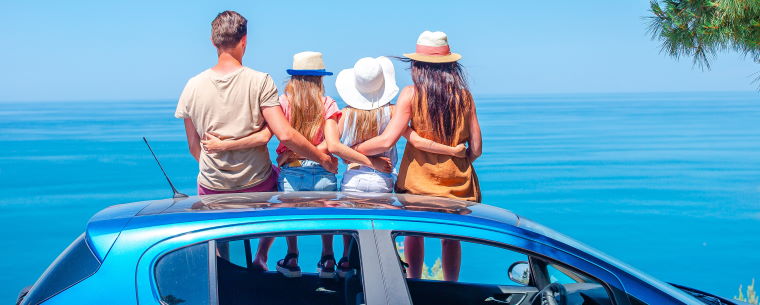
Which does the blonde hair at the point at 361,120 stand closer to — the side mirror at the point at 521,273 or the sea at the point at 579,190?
the side mirror at the point at 521,273

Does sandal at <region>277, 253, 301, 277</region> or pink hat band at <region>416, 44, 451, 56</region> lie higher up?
pink hat band at <region>416, 44, 451, 56</region>

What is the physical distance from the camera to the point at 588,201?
3334 cm

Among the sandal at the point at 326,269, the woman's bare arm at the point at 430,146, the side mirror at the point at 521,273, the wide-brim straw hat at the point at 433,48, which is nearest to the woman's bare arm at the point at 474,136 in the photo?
the woman's bare arm at the point at 430,146

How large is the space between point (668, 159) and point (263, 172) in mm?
51003

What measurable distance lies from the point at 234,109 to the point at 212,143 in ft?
0.82

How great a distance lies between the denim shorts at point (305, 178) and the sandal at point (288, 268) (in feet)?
Answer: 4.45

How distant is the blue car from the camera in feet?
9.67

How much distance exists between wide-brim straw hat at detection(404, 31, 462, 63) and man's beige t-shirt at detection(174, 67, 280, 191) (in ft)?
3.23

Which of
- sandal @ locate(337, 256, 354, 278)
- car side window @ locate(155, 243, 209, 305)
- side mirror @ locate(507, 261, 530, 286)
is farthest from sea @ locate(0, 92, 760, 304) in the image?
car side window @ locate(155, 243, 209, 305)

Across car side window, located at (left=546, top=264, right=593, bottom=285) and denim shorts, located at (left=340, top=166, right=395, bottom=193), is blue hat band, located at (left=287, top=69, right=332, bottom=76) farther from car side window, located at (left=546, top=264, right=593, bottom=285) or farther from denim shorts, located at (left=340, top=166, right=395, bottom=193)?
car side window, located at (left=546, top=264, right=593, bottom=285)

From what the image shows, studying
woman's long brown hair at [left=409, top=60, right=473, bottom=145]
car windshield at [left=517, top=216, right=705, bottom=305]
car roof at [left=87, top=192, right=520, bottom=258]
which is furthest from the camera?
woman's long brown hair at [left=409, top=60, right=473, bottom=145]

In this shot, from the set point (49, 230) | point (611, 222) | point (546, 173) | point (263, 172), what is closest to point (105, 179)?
point (49, 230)

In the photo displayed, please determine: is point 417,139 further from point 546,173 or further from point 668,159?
point 668,159

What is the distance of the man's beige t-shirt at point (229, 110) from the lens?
4996 millimetres
